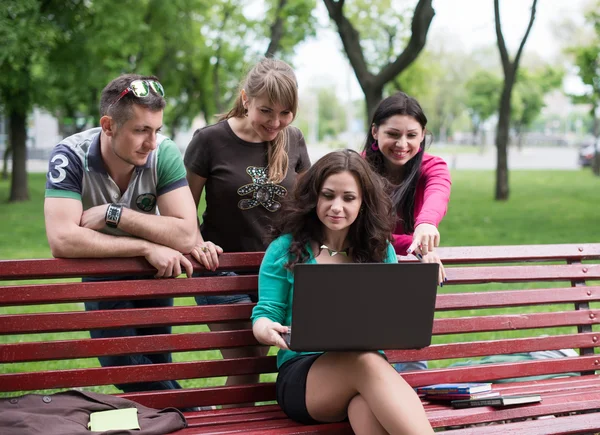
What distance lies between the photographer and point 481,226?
1331 centimetres

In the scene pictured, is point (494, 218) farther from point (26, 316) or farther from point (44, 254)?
point (26, 316)

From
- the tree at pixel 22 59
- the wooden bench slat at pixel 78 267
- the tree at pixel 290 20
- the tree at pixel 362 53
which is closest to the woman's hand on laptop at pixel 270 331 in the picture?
the wooden bench slat at pixel 78 267

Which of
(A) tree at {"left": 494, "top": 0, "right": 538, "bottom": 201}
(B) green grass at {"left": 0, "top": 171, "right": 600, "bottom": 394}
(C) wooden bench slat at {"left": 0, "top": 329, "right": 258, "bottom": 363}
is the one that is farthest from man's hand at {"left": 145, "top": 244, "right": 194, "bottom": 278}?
(A) tree at {"left": 494, "top": 0, "right": 538, "bottom": 201}

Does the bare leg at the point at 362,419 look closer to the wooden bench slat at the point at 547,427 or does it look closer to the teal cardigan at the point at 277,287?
the teal cardigan at the point at 277,287

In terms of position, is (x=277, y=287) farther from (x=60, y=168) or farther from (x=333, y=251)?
(x=60, y=168)

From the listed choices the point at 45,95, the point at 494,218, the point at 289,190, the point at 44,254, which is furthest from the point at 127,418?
the point at 45,95

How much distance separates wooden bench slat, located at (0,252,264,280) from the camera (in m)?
3.30

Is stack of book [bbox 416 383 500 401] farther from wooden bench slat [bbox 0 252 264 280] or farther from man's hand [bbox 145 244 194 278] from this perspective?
man's hand [bbox 145 244 194 278]

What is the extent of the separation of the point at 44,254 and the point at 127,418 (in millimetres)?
7795

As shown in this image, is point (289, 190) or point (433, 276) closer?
point (433, 276)

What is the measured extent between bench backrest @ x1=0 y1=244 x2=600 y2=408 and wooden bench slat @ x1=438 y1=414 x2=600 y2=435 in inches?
17.2

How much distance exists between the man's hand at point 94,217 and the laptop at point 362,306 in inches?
35.2

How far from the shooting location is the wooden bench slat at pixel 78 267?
10.8 feet

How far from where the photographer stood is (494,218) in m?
14.6
